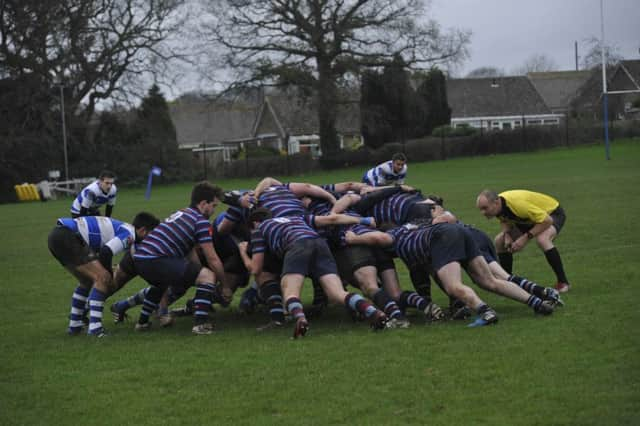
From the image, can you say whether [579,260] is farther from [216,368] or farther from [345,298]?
[216,368]

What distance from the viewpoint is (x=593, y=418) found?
5543 mm

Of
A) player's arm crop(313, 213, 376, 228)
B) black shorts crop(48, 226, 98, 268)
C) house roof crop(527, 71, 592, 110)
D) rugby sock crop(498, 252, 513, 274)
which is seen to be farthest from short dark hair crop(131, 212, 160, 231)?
house roof crop(527, 71, 592, 110)

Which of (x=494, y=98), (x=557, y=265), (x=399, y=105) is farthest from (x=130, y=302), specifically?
(x=494, y=98)

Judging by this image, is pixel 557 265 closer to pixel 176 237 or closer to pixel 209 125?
pixel 176 237

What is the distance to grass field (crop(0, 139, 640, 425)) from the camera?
600 cm

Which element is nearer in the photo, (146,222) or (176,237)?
(176,237)

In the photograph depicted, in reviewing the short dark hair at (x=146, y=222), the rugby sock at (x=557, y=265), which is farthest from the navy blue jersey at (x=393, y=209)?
the short dark hair at (x=146, y=222)

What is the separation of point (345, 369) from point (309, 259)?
6.53 ft

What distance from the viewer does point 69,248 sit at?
381 inches

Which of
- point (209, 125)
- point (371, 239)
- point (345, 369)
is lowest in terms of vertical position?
point (345, 369)

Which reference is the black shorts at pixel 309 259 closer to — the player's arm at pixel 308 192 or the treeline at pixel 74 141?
the player's arm at pixel 308 192

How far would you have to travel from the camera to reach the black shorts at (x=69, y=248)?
31.8 feet

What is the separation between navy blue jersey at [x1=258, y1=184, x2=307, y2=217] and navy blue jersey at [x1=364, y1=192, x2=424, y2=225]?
94 centimetres

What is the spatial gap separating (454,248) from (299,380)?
2635mm
